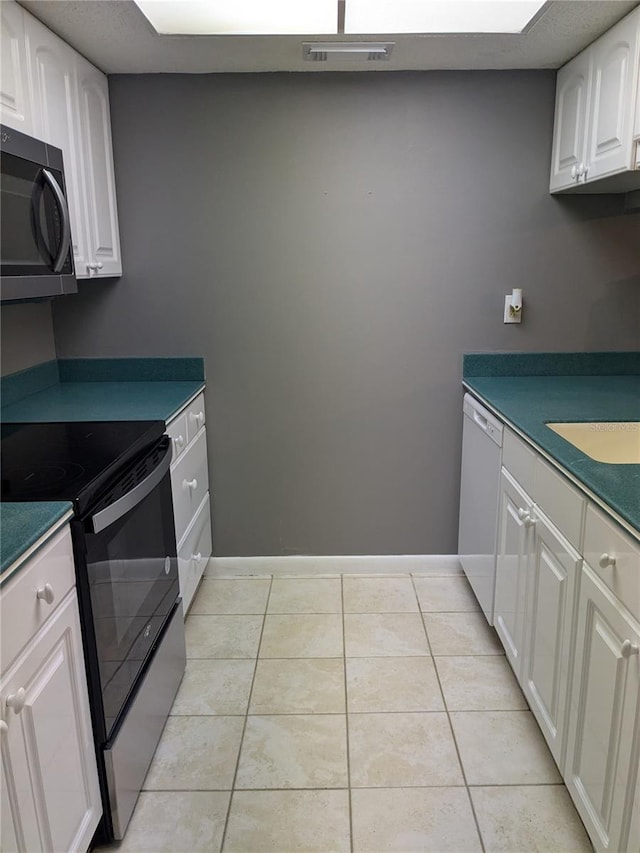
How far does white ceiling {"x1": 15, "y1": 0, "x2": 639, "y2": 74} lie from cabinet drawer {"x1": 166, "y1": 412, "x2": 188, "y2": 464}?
1.31 m

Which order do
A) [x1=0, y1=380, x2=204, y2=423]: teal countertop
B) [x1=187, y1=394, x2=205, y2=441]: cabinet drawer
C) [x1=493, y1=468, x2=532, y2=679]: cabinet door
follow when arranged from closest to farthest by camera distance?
[x1=493, y1=468, x2=532, y2=679]: cabinet door → [x1=0, y1=380, x2=204, y2=423]: teal countertop → [x1=187, y1=394, x2=205, y2=441]: cabinet drawer

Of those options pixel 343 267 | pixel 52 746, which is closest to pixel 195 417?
pixel 343 267

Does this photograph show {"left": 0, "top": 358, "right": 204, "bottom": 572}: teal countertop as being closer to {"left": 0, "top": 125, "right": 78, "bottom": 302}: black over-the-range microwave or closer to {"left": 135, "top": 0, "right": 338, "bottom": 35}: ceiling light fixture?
{"left": 0, "top": 125, "right": 78, "bottom": 302}: black over-the-range microwave

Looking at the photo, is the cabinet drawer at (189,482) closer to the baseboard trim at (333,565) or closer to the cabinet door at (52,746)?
the baseboard trim at (333,565)

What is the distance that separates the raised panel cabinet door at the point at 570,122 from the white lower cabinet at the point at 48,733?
2.21 metres

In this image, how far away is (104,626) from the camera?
5.32 ft

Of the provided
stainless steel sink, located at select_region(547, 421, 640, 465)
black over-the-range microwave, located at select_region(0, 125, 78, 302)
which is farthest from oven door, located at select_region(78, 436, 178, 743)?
stainless steel sink, located at select_region(547, 421, 640, 465)

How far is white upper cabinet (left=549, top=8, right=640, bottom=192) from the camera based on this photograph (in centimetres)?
202

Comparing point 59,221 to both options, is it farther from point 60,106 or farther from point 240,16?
point 240,16

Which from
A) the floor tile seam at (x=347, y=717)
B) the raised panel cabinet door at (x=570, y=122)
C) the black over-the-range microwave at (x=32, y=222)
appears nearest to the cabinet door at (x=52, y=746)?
the floor tile seam at (x=347, y=717)

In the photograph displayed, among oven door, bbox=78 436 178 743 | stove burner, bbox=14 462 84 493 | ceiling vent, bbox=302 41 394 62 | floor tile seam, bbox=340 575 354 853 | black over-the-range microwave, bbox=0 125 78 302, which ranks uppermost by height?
ceiling vent, bbox=302 41 394 62

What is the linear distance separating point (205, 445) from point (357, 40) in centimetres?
171

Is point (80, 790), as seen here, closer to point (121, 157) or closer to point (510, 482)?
point (510, 482)

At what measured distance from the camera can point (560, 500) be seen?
1.72 m
